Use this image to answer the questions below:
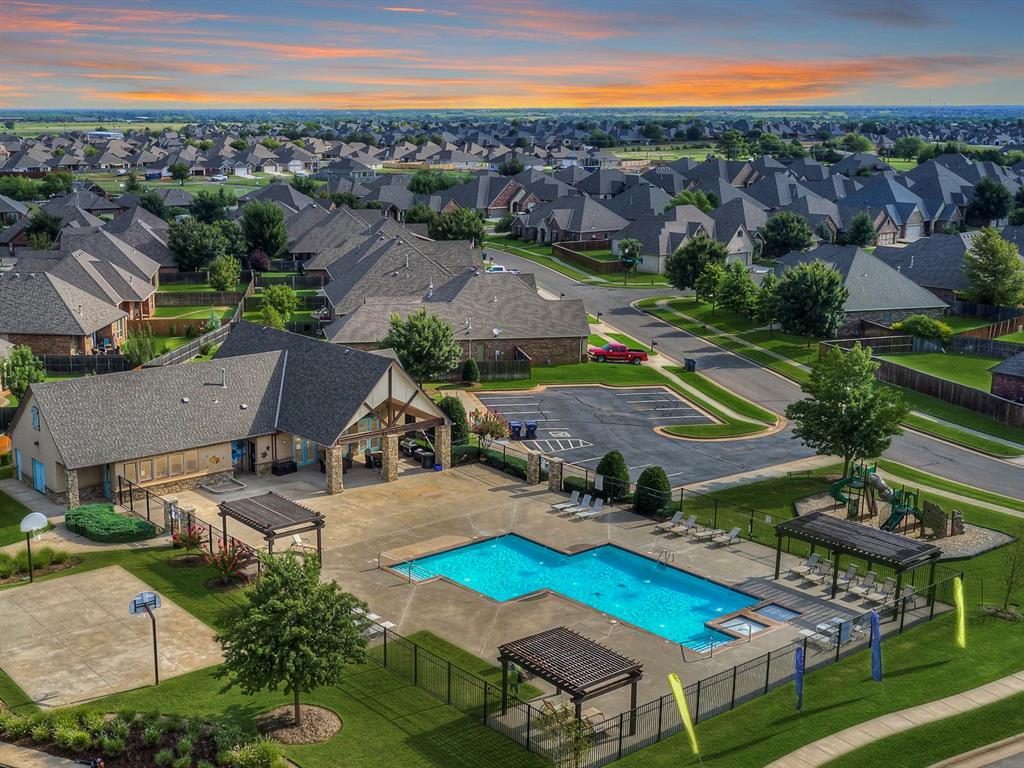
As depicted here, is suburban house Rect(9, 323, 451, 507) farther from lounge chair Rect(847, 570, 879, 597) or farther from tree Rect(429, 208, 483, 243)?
tree Rect(429, 208, 483, 243)

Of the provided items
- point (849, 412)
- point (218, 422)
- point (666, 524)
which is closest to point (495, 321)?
point (218, 422)

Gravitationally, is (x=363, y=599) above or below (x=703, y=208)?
below

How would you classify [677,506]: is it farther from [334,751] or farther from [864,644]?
[334,751]

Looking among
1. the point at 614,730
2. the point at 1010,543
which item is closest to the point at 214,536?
the point at 614,730

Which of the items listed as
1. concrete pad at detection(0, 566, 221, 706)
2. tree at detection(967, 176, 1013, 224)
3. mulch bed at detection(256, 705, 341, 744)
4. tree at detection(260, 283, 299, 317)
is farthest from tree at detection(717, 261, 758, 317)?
tree at detection(967, 176, 1013, 224)

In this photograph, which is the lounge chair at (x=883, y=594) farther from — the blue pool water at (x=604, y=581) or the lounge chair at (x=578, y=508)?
the lounge chair at (x=578, y=508)
